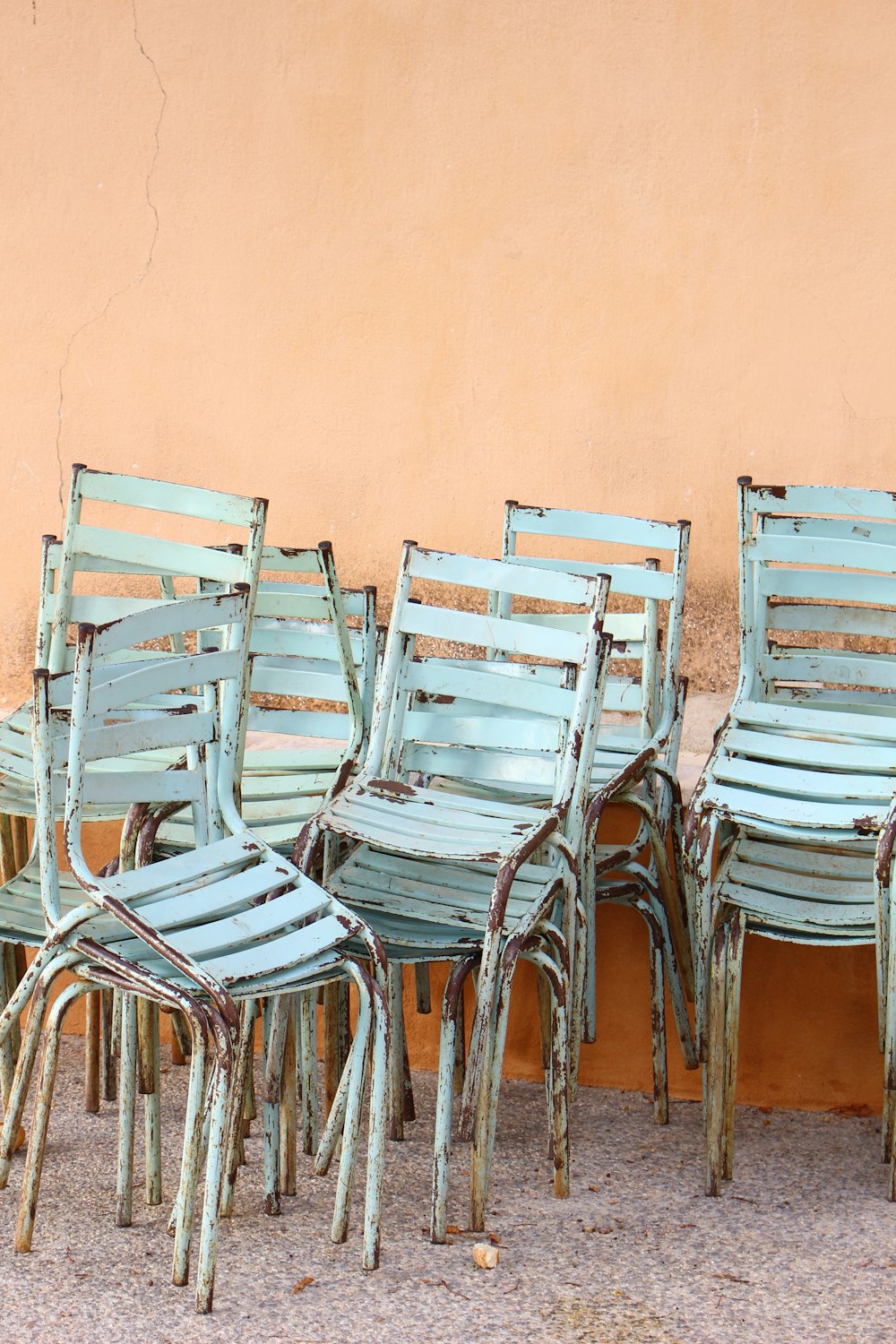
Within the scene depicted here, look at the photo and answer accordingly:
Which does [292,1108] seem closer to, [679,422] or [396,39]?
[679,422]

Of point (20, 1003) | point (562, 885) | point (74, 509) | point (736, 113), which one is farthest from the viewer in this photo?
point (736, 113)

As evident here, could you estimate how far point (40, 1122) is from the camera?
2625 millimetres

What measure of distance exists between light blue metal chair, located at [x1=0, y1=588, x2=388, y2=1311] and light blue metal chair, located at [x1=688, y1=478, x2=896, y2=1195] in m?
0.72

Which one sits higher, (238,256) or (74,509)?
(238,256)

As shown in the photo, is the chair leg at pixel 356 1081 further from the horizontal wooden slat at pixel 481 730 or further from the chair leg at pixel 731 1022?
the chair leg at pixel 731 1022

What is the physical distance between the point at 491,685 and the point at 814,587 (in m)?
0.80

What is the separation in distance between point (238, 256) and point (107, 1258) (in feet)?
9.43

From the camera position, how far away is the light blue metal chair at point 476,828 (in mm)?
2744

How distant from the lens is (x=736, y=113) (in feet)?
13.7

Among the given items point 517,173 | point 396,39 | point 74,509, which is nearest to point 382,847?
point 74,509

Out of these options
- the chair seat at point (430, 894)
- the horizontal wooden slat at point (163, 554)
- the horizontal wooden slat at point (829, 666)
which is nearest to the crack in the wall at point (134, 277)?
the horizontal wooden slat at point (163, 554)

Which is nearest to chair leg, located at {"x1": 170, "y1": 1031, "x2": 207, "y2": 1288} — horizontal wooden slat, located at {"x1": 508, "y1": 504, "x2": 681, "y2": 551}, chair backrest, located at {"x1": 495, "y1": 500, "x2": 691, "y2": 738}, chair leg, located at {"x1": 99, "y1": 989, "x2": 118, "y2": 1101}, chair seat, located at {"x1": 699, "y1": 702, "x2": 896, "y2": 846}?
chair leg, located at {"x1": 99, "y1": 989, "x2": 118, "y2": 1101}

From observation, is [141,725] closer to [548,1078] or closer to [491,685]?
[491,685]

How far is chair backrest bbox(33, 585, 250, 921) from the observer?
2.48 metres
